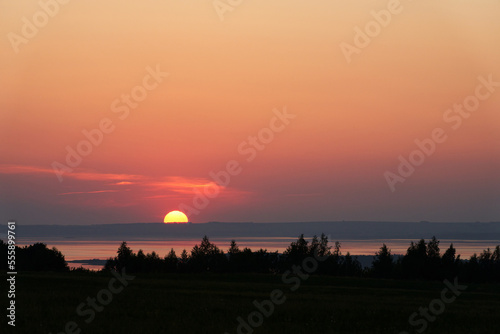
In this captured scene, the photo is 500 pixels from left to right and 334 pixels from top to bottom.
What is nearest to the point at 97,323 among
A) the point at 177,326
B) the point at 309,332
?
the point at 177,326

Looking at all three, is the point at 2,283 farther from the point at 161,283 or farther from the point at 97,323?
the point at 97,323

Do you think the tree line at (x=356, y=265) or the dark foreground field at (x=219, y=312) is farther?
the tree line at (x=356, y=265)

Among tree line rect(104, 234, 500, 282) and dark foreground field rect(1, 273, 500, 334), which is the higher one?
tree line rect(104, 234, 500, 282)

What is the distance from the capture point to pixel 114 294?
112ft

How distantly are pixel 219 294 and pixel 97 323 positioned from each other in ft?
44.9

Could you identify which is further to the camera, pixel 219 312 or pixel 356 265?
pixel 356 265

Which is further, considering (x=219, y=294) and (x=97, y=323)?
(x=219, y=294)

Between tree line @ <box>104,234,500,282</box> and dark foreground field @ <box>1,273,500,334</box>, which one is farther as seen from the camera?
tree line @ <box>104,234,500,282</box>

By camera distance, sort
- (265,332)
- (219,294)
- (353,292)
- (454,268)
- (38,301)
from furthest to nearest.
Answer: (454,268) < (353,292) < (219,294) < (38,301) < (265,332)

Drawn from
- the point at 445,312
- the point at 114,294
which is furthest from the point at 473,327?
the point at 114,294

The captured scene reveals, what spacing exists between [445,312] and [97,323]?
1633cm

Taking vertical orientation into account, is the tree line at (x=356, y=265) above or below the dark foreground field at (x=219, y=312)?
above

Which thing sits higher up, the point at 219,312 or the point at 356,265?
the point at 356,265

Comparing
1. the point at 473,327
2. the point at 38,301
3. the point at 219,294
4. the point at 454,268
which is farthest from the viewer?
the point at 454,268
